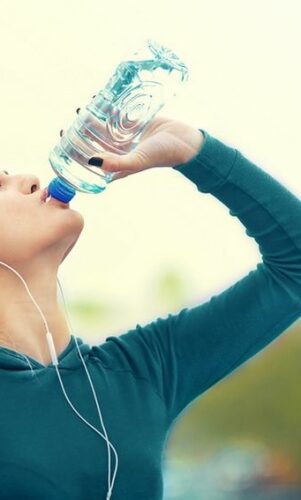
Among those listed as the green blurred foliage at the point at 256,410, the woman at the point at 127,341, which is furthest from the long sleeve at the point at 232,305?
the green blurred foliage at the point at 256,410

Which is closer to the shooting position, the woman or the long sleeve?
the woman

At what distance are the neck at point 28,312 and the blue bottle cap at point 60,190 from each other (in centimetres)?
9

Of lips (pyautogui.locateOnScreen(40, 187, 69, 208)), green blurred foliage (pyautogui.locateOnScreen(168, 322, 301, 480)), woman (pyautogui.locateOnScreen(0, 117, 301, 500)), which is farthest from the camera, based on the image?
green blurred foliage (pyautogui.locateOnScreen(168, 322, 301, 480))

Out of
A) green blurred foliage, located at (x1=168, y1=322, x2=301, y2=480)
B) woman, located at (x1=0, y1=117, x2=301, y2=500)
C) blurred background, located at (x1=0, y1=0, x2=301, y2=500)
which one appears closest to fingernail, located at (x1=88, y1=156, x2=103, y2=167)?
woman, located at (x1=0, y1=117, x2=301, y2=500)

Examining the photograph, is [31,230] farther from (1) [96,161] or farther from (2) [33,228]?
(1) [96,161]

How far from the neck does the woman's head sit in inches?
0.7

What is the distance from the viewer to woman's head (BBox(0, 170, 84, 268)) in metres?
1.13

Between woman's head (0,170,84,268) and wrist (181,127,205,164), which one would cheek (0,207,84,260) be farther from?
wrist (181,127,205,164)

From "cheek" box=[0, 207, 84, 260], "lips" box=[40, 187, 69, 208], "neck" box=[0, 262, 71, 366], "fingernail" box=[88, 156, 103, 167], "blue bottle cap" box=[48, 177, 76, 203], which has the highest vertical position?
"fingernail" box=[88, 156, 103, 167]

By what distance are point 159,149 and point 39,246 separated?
20cm

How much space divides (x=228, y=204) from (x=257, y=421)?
837 mm

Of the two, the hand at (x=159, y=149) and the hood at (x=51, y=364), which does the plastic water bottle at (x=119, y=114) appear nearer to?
the hand at (x=159, y=149)

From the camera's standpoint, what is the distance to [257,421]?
6.26ft

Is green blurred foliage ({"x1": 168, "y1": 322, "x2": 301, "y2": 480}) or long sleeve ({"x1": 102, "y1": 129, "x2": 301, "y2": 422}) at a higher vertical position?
long sleeve ({"x1": 102, "y1": 129, "x2": 301, "y2": 422})
